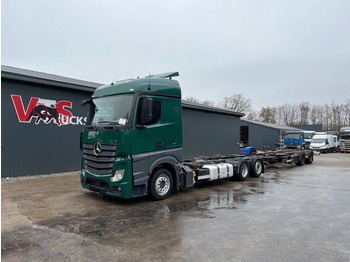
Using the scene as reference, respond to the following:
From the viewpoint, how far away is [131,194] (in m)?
6.42

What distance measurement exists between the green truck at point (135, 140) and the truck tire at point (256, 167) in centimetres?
418

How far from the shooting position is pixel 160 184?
7.25 m

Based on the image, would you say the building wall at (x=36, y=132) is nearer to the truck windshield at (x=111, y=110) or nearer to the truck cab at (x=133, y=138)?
the truck cab at (x=133, y=138)

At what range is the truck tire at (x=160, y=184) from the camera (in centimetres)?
696

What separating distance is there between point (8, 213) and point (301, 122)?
75497 mm

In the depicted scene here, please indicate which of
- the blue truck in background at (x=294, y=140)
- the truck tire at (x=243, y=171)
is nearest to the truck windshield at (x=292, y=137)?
the blue truck in background at (x=294, y=140)

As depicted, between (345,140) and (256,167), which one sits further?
(345,140)

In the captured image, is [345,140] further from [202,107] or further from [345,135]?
[202,107]

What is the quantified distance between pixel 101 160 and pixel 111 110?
4.25ft

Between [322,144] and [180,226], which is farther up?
[322,144]

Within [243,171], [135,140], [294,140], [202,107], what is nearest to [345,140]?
[294,140]

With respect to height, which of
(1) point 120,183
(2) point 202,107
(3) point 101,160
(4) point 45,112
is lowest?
(1) point 120,183

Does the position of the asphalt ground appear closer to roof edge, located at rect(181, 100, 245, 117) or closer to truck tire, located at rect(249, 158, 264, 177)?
truck tire, located at rect(249, 158, 264, 177)

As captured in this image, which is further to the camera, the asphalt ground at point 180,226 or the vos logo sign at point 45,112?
the vos logo sign at point 45,112
